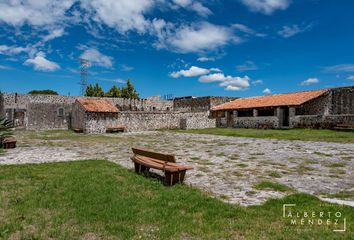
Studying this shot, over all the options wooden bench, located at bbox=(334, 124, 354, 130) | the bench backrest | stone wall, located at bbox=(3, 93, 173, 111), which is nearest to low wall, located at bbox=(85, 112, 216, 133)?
stone wall, located at bbox=(3, 93, 173, 111)

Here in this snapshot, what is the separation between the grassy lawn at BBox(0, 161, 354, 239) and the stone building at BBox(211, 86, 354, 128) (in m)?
25.9

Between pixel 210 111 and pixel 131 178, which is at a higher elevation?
pixel 210 111

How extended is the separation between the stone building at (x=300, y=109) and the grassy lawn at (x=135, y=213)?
25.9 meters

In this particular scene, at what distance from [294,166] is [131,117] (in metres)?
25.9

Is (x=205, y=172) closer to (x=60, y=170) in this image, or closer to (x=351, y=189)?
(x=351, y=189)

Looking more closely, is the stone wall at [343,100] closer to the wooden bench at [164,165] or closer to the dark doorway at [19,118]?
the wooden bench at [164,165]

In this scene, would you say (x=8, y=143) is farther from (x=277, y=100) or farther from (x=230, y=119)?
(x=230, y=119)

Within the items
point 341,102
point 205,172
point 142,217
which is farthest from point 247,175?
point 341,102

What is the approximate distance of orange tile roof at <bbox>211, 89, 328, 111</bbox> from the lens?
108 ft

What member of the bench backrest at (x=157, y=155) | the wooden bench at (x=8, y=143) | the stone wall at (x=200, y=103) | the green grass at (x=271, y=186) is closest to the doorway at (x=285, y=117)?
the stone wall at (x=200, y=103)

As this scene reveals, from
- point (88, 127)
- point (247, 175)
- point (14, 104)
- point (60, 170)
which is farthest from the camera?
point (14, 104)

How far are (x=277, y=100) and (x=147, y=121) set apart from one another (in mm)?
16125

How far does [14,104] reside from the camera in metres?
35.2

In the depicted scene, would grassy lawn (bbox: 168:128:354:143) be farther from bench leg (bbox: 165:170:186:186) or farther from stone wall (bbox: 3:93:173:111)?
stone wall (bbox: 3:93:173:111)
